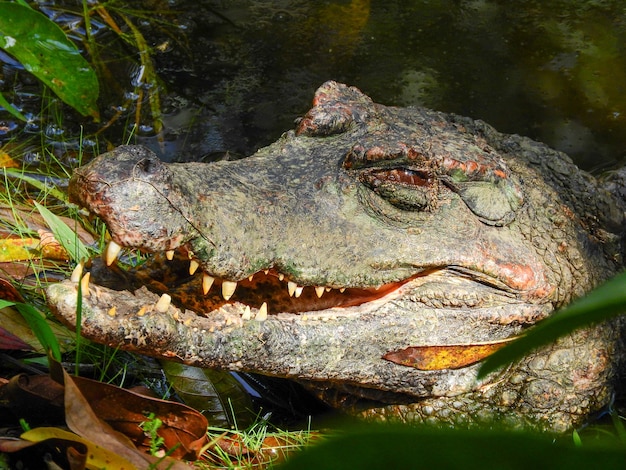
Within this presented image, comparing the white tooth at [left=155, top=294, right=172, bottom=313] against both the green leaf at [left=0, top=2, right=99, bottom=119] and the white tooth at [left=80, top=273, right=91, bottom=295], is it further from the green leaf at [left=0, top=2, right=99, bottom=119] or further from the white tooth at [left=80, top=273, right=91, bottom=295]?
the green leaf at [left=0, top=2, right=99, bottom=119]

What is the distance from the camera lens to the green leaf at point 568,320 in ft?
2.90

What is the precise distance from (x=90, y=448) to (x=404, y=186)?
159 centimetres

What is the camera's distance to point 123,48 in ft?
19.6

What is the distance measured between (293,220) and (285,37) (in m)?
3.61

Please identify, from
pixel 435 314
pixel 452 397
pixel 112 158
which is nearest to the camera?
pixel 112 158

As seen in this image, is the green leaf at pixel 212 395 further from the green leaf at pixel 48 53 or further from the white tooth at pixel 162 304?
the green leaf at pixel 48 53

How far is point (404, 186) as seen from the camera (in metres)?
3.16

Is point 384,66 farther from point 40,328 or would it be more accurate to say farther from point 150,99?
point 40,328

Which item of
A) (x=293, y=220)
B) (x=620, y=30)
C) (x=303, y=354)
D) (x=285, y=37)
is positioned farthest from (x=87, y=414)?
(x=620, y=30)

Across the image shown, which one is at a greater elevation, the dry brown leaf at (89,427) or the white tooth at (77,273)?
the white tooth at (77,273)

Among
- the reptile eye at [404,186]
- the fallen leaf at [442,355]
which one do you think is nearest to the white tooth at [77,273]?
the reptile eye at [404,186]

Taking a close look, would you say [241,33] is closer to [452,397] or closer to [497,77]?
[497,77]

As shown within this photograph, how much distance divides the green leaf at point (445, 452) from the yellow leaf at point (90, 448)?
1.96m

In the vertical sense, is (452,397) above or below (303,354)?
below
